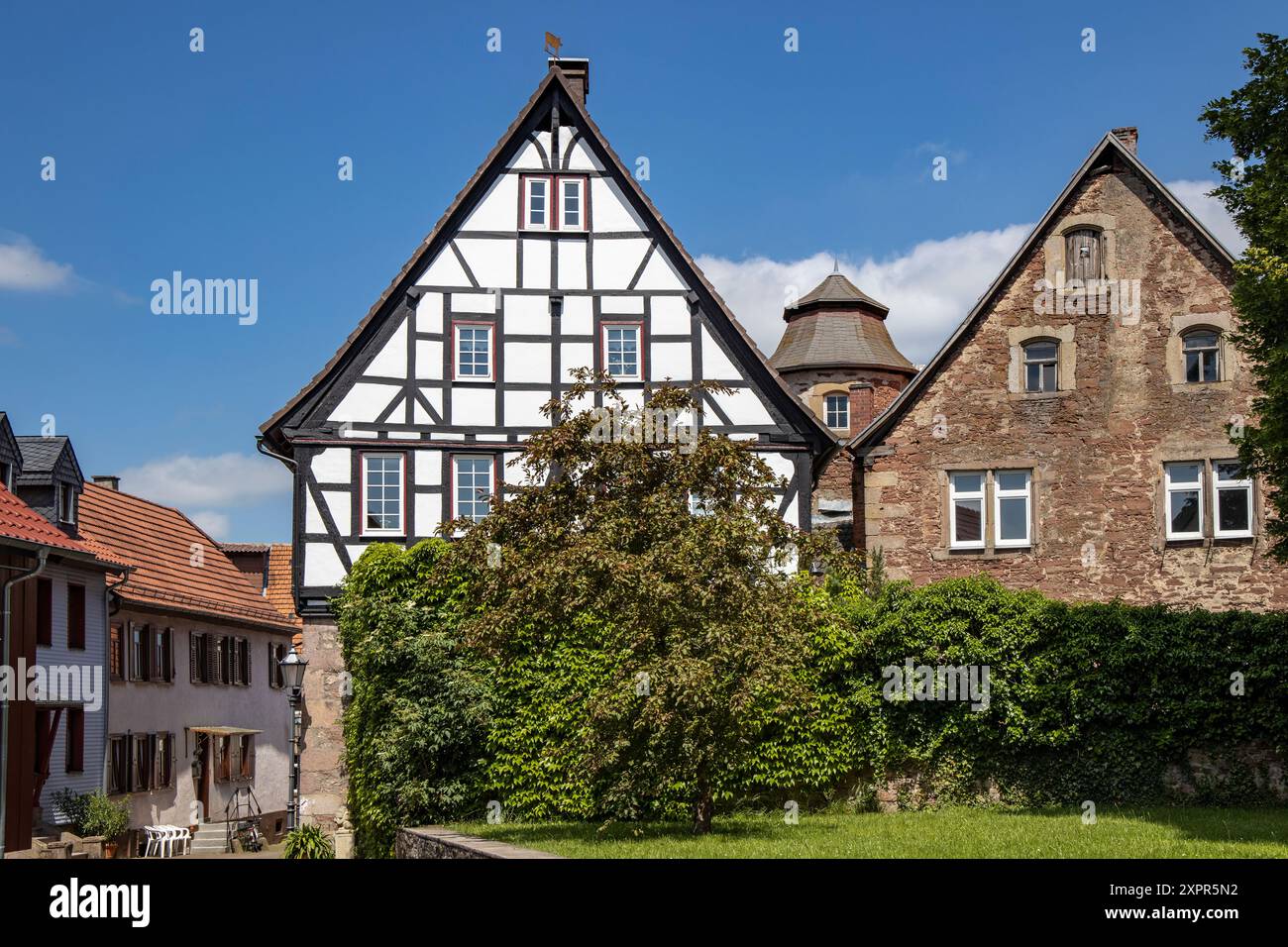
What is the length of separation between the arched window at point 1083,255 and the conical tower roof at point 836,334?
13750 millimetres

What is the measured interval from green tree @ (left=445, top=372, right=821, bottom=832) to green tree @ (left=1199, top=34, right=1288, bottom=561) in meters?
5.10

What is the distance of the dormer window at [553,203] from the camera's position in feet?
84.7

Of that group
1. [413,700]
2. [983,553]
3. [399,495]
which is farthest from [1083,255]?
[413,700]

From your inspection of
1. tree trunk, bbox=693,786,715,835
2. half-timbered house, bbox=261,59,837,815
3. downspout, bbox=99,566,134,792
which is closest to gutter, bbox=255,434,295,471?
half-timbered house, bbox=261,59,837,815

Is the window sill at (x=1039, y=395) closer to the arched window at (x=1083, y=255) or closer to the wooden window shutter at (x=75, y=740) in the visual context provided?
the arched window at (x=1083, y=255)

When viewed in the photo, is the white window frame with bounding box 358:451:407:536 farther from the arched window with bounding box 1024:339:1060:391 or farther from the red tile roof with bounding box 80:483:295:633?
the arched window with bounding box 1024:339:1060:391

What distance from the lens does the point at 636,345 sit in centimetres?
2562

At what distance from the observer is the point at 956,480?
2555cm

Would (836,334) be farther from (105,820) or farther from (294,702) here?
(105,820)

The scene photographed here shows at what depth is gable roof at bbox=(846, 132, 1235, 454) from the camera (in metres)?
24.7

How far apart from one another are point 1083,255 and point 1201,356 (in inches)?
101

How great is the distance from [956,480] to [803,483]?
8.69 ft
